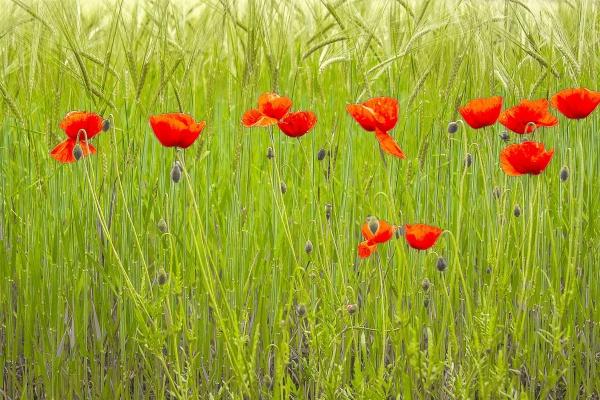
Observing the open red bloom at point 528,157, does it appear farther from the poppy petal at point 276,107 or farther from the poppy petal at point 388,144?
the poppy petal at point 276,107

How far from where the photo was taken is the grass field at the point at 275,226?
4.91ft

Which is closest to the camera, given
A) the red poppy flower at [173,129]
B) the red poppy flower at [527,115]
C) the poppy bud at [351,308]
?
the red poppy flower at [173,129]

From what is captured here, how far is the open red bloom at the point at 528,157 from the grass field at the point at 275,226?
13cm

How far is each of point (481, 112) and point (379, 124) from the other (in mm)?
198

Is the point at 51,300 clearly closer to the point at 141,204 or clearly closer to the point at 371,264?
the point at 141,204

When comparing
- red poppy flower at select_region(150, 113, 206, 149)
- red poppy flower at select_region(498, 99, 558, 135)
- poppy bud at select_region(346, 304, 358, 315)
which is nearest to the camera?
red poppy flower at select_region(150, 113, 206, 149)

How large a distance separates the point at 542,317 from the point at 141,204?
29.3 inches

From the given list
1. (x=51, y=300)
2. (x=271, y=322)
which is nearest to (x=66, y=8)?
(x=51, y=300)

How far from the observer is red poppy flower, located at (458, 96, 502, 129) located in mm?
1372

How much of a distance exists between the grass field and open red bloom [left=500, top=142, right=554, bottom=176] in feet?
0.41

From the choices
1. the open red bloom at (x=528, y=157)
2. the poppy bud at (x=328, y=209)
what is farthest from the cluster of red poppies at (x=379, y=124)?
the poppy bud at (x=328, y=209)

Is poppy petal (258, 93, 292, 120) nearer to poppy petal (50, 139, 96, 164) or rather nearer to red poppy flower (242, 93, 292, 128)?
red poppy flower (242, 93, 292, 128)

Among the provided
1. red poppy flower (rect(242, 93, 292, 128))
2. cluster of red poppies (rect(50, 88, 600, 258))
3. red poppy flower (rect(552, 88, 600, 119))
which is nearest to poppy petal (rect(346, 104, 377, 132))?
cluster of red poppies (rect(50, 88, 600, 258))

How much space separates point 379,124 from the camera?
127 cm
